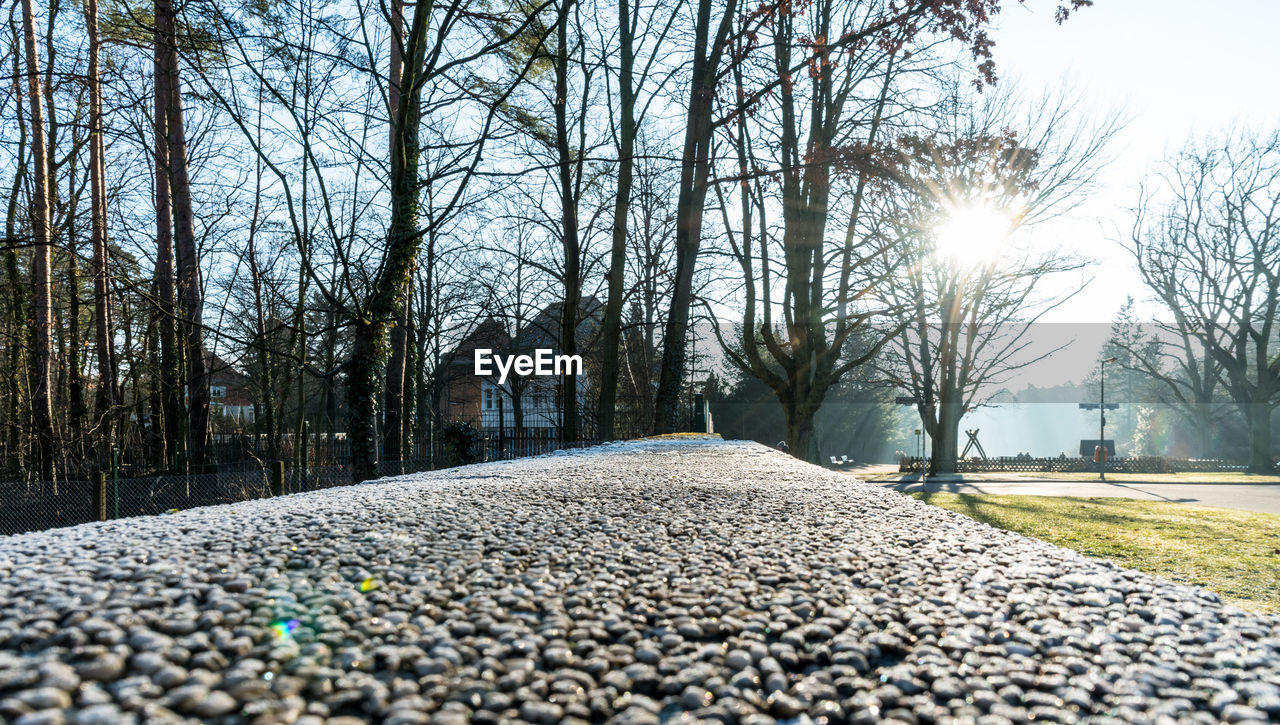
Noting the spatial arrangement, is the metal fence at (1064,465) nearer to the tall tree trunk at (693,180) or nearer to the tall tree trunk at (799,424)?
the tall tree trunk at (799,424)

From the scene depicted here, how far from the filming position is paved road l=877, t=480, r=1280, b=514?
14177mm

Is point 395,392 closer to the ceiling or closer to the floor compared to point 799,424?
closer to the ceiling

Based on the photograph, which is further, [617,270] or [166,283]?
[617,270]

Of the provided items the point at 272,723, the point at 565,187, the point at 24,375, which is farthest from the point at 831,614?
the point at 24,375

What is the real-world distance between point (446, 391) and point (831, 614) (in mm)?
34594

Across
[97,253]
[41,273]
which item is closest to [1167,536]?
[97,253]

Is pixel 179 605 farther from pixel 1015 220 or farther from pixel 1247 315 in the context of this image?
pixel 1247 315

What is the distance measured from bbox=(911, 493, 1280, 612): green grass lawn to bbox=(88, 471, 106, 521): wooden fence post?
9.23 metres

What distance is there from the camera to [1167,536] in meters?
8.14

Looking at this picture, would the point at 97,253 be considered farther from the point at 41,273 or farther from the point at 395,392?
the point at 395,392

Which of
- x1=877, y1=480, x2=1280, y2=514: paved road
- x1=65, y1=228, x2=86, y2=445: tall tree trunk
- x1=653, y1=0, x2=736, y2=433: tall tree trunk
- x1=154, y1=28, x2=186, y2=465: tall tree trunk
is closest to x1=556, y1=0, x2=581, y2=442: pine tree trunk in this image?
x1=653, y1=0, x2=736, y2=433: tall tree trunk

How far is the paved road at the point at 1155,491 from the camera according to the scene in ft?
46.5

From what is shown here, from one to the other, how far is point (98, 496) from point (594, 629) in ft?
24.0

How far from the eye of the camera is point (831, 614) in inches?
74.3
